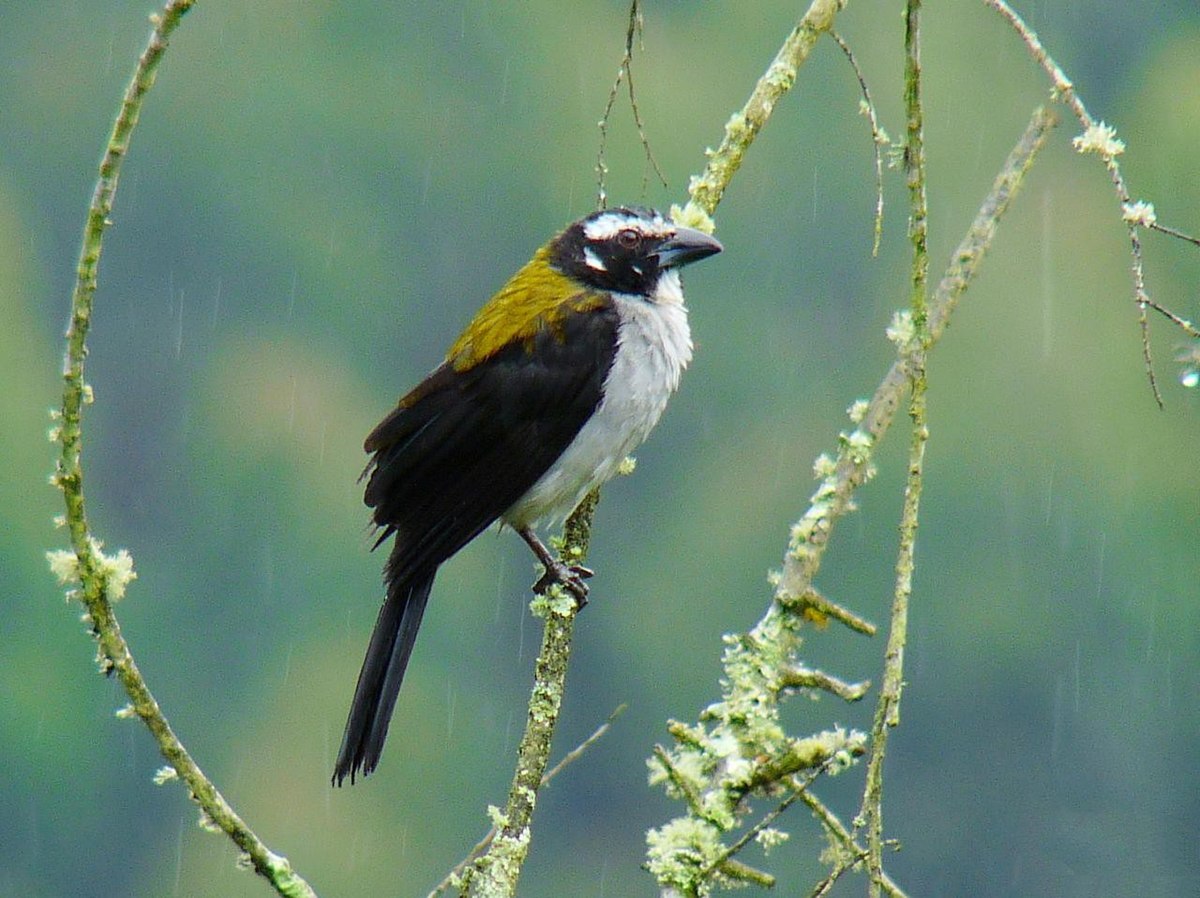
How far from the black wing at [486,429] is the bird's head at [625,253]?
26 centimetres

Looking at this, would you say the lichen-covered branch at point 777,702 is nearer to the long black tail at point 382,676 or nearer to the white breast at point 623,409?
the long black tail at point 382,676

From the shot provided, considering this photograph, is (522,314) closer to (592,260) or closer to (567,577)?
(592,260)

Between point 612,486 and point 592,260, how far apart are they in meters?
55.1

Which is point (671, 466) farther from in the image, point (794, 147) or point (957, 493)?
point (794, 147)

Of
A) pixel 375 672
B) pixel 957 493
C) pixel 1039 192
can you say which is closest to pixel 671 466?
pixel 957 493

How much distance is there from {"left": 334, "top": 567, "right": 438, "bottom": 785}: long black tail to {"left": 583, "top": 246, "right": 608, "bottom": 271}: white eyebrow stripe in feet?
3.69

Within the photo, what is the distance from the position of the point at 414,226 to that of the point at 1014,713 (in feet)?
95.5

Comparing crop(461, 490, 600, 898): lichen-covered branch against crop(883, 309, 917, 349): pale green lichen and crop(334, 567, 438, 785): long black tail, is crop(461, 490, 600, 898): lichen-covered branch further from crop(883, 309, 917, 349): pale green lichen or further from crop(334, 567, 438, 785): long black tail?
crop(883, 309, 917, 349): pale green lichen

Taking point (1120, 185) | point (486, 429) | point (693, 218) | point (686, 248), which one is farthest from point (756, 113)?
point (1120, 185)

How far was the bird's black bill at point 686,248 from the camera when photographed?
5121mm

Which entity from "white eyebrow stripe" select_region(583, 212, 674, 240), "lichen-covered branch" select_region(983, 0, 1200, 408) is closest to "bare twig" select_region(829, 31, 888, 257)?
"lichen-covered branch" select_region(983, 0, 1200, 408)

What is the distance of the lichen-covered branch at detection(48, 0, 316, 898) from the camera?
2.47 meters

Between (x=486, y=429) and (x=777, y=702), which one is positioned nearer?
(x=777, y=702)

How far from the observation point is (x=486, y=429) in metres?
5.30
